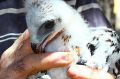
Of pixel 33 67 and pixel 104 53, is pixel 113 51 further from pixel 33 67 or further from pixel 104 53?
pixel 33 67

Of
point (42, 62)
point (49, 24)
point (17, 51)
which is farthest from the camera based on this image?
point (17, 51)

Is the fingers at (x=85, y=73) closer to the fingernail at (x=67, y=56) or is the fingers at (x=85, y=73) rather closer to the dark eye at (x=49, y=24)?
the fingernail at (x=67, y=56)

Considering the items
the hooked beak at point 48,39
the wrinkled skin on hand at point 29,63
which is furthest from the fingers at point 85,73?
the hooked beak at point 48,39

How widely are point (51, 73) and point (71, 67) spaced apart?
0.19 feet

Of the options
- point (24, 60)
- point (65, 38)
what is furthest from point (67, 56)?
point (24, 60)

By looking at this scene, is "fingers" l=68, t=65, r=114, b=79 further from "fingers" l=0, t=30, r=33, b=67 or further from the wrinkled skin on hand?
"fingers" l=0, t=30, r=33, b=67

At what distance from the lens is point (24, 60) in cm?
158

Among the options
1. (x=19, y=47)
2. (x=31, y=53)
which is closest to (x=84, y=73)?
(x=31, y=53)

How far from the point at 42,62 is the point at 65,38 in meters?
0.12

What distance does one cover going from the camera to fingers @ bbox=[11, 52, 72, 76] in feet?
4.88

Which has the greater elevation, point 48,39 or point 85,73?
point 48,39

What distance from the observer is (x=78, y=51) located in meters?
1.49

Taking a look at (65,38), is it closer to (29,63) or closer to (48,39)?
(48,39)

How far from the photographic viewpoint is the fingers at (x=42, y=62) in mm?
1486
